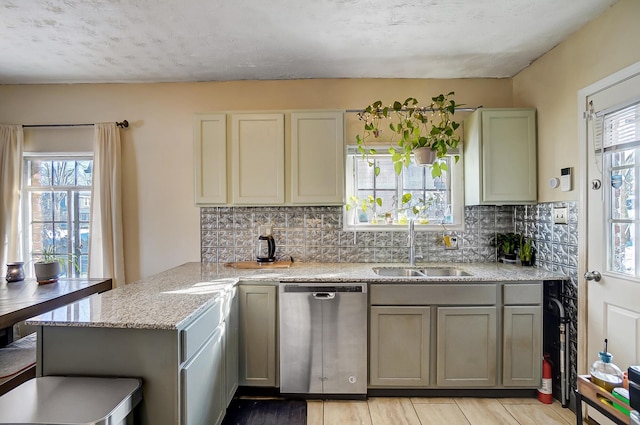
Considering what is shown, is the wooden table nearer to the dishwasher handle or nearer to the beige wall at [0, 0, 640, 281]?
the beige wall at [0, 0, 640, 281]

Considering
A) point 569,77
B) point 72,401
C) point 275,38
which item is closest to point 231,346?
point 72,401

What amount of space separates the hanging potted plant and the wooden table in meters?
2.54

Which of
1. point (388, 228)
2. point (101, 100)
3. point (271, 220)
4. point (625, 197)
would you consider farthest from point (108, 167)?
point (625, 197)

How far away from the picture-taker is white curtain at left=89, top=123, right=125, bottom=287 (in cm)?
298

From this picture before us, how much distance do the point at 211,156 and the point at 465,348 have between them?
2525mm

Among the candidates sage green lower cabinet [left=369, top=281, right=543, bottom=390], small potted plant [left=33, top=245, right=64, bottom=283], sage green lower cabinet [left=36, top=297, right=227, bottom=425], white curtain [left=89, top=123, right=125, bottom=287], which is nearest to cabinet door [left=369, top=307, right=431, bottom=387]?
sage green lower cabinet [left=369, top=281, right=543, bottom=390]

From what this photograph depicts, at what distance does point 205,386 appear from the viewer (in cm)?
173

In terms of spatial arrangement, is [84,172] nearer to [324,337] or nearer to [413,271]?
[324,337]

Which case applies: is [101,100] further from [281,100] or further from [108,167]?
[281,100]

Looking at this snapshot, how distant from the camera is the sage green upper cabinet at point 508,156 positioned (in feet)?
8.67

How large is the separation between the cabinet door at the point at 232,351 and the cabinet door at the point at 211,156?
0.90m

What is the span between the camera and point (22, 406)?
1.24 m

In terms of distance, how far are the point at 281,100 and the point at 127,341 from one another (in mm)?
2353

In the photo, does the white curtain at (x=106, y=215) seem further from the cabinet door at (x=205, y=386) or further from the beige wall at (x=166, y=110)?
the cabinet door at (x=205, y=386)
